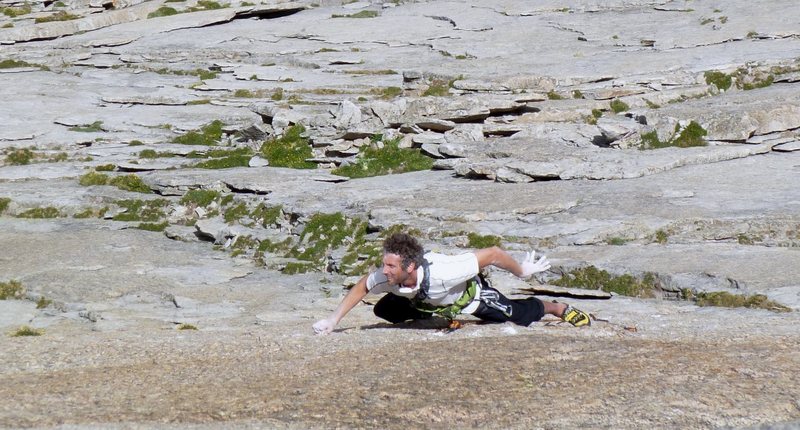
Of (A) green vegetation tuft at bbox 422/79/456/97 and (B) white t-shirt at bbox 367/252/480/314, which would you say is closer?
(B) white t-shirt at bbox 367/252/480/314

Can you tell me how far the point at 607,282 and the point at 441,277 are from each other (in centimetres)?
576

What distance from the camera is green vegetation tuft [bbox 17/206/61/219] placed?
75.6 feet

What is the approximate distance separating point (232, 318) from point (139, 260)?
4.84 m

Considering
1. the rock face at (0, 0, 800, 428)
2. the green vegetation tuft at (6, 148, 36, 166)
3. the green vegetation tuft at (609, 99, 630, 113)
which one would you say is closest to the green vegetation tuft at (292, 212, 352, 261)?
the rock face at (0, 0, 800, 428)

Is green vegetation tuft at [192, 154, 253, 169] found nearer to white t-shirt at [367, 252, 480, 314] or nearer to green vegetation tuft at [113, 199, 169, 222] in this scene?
green vegetation tuft at [113, 199, 169, 222]

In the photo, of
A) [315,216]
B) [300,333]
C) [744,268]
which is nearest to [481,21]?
[315,216]

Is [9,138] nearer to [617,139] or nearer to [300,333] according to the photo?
[617,139]

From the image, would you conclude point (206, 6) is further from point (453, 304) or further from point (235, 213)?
point (453, 304)

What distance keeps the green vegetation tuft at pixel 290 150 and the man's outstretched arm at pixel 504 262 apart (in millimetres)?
14405

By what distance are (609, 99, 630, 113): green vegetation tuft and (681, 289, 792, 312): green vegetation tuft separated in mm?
12726

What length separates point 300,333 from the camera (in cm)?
1209

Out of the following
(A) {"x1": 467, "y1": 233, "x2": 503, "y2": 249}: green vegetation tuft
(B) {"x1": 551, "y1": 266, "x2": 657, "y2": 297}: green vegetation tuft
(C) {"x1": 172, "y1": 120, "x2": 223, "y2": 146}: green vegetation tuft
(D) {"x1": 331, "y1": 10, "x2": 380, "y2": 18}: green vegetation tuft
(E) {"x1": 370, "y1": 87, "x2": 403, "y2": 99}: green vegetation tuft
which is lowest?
(C) {"x1": 172, "y1": 120, "x2": 223, "y2": 146}: green vegetation tuft

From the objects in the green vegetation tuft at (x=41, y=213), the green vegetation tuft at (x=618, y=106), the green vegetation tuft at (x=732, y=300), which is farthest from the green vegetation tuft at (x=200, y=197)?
the green vegetation tuft at (x=732, y=300)

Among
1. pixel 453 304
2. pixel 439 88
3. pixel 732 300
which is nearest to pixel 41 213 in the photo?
pixel 439 88
